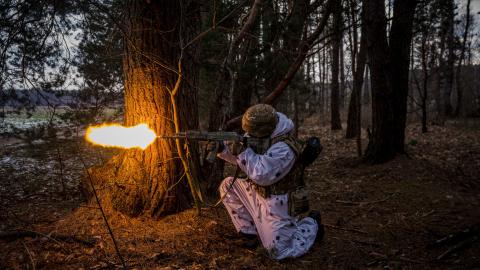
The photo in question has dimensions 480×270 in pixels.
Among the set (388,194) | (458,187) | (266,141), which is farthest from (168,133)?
(458,187)

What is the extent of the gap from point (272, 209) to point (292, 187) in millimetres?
368

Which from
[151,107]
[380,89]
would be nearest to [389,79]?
[380,89]

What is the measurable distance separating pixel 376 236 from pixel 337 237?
560 mm

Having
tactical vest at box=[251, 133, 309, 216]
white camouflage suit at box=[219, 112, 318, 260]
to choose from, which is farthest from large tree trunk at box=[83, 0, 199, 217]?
tactical vest at box=[251, 133, 309, 216]

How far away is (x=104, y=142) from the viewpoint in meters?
4.16

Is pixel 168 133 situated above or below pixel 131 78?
below

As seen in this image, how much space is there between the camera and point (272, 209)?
398 centimetres

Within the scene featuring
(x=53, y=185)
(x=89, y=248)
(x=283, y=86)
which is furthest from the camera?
(x=53, y=185)

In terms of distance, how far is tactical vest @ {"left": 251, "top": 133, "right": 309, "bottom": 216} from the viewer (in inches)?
158

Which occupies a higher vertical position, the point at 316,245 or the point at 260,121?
the point at 260,121

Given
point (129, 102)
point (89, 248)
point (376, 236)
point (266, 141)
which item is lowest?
point (376, 236)

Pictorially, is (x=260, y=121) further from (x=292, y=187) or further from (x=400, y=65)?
(x=400, y=65)

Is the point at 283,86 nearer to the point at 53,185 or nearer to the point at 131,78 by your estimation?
the point at 131,78

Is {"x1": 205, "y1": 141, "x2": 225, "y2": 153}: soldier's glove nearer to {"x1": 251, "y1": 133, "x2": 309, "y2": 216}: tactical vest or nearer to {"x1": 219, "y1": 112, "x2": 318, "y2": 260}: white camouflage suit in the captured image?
{"x1": 219, "y1": 112, "x2": 318, "y2": 260}: white camouflage suit
